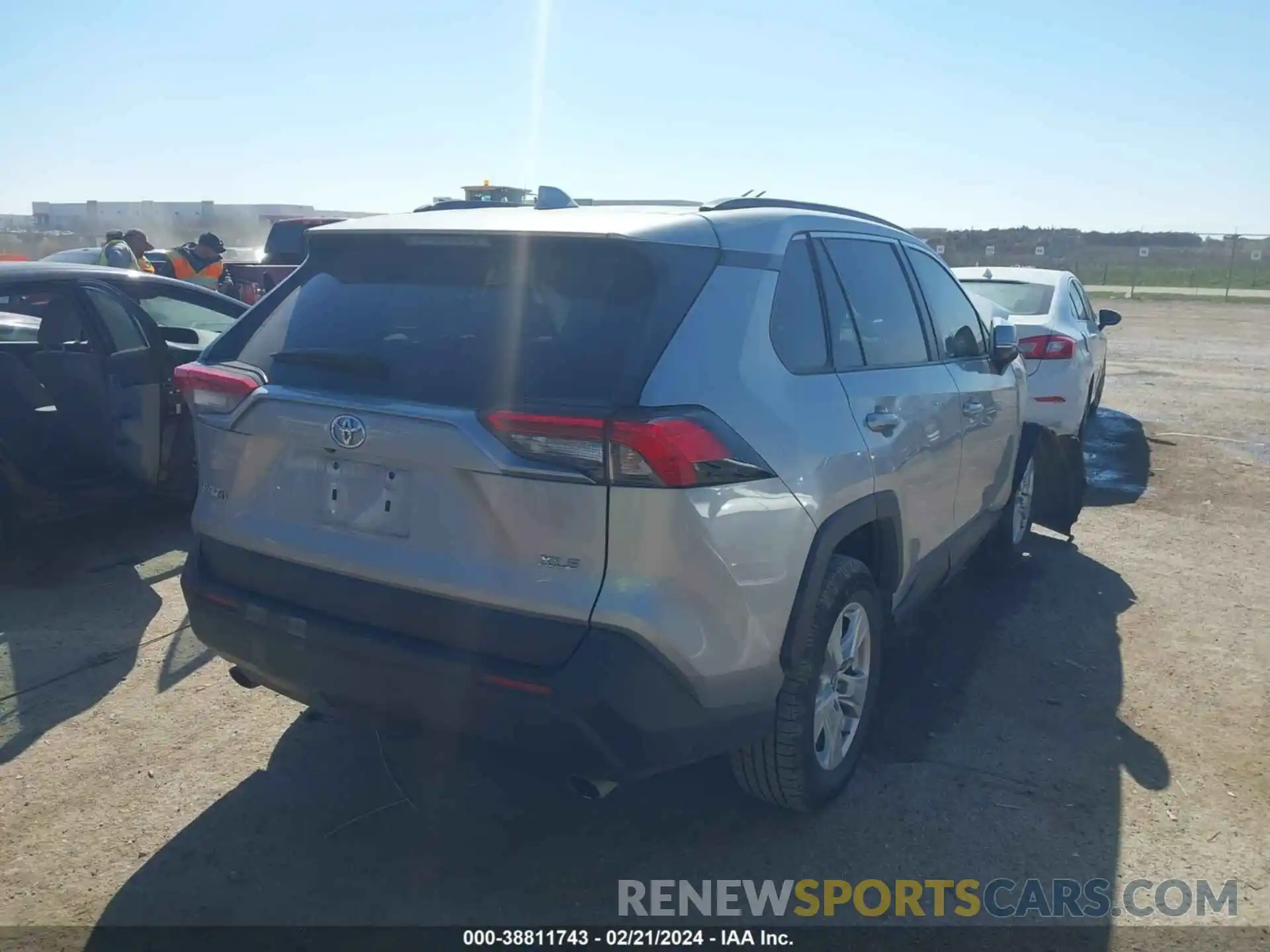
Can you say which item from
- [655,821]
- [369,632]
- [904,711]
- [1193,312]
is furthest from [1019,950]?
[1193,312]

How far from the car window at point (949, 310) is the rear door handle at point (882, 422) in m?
0.98

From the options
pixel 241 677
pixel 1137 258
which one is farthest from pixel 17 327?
pixel 1137 258

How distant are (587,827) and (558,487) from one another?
1362mm

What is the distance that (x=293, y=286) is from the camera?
3232 mm

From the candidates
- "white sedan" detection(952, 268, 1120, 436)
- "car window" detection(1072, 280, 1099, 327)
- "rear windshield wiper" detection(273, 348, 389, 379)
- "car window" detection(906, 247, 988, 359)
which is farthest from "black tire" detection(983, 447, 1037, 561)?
"car window" detection(1072, 280, 1099, 327)

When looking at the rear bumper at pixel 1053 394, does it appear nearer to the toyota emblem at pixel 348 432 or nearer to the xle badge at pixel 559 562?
the xle badge at pixel 559 562

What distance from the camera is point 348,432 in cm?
271

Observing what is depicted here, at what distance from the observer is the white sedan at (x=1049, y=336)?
7.87m

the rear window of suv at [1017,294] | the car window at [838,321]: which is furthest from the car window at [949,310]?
the rear window of suv at [1017,294]

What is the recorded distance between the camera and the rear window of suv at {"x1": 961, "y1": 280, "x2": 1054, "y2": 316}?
8508 mm

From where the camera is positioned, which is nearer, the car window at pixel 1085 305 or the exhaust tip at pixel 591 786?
the exhaust tip at pixel 591 786

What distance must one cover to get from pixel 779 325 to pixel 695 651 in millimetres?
1034

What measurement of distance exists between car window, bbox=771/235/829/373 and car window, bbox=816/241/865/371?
0.07 meters

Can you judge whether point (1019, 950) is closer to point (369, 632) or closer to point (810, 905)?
point (810, 905)
